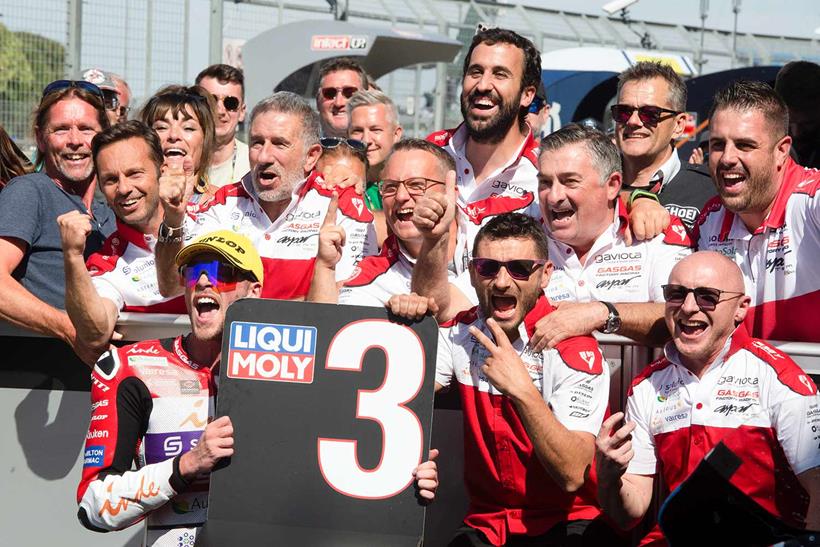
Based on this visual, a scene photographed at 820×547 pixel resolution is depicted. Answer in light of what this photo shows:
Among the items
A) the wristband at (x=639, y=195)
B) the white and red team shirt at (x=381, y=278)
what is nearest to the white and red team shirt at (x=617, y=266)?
the wristband at (x=639, y=195)

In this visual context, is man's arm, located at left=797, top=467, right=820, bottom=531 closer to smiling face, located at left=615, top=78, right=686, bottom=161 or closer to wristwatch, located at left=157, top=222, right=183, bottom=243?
smiling face, located at left=615, top=78, right=686, bottom=161

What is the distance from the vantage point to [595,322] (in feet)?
12.7

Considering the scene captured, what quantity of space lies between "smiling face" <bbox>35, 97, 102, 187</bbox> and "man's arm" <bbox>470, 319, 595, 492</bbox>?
97.3 inches

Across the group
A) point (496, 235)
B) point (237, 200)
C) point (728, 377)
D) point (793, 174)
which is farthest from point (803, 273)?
point (237, 200)

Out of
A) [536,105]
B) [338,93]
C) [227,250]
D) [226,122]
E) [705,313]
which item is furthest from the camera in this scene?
[338,93]

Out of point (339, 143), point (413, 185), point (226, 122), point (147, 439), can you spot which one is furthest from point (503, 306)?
point (226, 122)

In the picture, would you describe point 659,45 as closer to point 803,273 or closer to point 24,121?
point 24,121

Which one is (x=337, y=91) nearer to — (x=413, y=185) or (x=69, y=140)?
(x=69, y=140)

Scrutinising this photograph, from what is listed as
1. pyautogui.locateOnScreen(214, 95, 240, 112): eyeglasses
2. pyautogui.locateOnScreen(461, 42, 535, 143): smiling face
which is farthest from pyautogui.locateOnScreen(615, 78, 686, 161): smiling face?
pyautogui.locateOnScreen(214, 95, 240, 112): eyeglasses

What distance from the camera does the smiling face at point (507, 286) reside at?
380 cm

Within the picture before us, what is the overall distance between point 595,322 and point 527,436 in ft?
1.68

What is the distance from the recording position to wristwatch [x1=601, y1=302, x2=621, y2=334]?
13.0 ft

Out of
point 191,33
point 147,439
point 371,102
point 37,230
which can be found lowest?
point 147,439

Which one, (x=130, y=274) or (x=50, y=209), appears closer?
(x=130, y=274)
